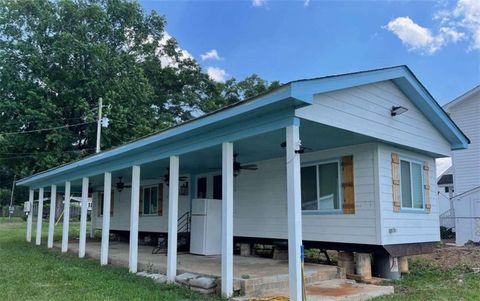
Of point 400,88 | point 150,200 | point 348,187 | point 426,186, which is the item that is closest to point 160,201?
point 150,200

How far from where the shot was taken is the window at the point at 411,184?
8.66m

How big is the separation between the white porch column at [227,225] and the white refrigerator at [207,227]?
3984mm

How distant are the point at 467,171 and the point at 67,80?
20.1 m

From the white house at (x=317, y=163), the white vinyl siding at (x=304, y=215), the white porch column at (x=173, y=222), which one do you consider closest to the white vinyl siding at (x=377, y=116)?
the white house at (x=317, y=163)

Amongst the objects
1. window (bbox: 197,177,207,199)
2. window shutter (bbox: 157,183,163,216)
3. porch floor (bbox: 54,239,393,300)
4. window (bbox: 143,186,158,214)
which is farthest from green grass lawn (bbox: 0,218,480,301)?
window (bbox: 143,186,158,214)

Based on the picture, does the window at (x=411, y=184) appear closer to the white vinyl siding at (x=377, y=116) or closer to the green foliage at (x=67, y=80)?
the white vinyl siding at (x=377, y=116)

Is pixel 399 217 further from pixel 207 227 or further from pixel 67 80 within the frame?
pixel 67 80

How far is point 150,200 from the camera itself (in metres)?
15.0

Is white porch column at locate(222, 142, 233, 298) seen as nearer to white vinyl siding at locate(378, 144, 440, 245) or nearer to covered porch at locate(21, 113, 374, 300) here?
covered porch at locate(21, 113, 374, 300)

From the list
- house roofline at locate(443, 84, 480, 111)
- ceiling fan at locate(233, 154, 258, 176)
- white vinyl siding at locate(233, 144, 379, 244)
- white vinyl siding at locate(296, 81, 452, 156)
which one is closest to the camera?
white vinyl siding at locate(296, 81, 452, 156)

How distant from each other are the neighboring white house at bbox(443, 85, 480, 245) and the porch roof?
7.59 meters

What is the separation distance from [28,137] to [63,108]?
2.67 m

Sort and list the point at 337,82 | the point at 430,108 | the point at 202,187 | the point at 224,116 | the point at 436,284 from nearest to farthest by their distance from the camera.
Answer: the point at 337,82, the point at 224,116, the point at 436,284, the point at 430,108, the point at 202,187

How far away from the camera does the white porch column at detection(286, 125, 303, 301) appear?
5.42m
